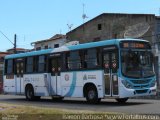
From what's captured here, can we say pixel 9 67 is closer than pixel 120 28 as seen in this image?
Yes

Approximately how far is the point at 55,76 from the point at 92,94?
3374mm

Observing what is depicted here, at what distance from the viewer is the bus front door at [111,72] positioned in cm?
1930

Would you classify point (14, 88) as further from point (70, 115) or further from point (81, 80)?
point (70, 115)

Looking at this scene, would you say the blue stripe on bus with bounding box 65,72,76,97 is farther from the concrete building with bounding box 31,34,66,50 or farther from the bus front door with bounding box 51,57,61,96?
the concrete building with bounding box 31,34,66,50

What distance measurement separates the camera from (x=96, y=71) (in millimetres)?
20250

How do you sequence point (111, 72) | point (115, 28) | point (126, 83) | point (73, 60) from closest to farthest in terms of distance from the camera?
point (126, 83) < point (111, 72) < point (73, 60) < point (115, 28)

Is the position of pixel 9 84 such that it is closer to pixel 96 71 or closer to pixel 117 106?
pixel 96 71

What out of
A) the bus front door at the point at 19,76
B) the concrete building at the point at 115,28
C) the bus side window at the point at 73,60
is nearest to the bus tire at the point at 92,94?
the bus side window at the point at 73,60

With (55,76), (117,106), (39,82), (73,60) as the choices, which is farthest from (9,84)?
(117,106)

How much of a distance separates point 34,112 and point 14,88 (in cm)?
1335

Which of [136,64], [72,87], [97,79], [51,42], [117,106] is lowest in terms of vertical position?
[117,106]

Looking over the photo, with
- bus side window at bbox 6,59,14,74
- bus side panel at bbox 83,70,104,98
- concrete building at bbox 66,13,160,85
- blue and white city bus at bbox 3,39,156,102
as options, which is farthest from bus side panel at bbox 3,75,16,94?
concrete building at bbox 66,13,160,85

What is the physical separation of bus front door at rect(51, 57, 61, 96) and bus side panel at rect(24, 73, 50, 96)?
481 millimetres

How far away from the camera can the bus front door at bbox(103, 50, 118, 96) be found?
1930cm
